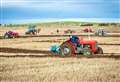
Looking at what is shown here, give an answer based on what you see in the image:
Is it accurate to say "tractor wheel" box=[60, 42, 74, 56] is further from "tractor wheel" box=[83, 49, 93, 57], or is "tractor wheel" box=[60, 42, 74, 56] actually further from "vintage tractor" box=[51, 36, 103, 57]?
"tractor wheel" box=[83, 49, 93, 57]

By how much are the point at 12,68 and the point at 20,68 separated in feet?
1.38

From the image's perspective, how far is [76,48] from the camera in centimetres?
2895

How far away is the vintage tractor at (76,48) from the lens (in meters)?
28.7

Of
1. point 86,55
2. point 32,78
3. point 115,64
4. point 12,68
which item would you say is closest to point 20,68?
point 12,68

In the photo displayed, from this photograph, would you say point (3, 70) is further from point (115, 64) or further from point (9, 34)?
point (9, 34)

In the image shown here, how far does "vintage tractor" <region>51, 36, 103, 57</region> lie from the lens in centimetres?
2866

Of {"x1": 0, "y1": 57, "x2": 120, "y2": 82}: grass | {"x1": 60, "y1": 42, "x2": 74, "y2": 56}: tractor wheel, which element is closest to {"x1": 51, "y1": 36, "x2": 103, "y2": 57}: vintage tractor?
{"x1": 60, "y1": 42, "x2": 74, "y2": 56}: tractor wheel

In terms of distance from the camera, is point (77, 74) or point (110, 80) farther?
point (77, 74)

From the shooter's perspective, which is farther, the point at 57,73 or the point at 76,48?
the point at 76,48

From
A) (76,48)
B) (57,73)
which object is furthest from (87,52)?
(57,73)

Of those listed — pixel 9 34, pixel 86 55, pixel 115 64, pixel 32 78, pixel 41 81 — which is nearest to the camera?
pixel 41 81

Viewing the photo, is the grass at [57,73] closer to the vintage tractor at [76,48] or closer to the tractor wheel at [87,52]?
the vintage tractor at [76,48]

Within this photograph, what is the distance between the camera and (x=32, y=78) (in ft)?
53.9

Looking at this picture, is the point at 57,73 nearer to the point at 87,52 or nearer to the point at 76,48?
the point at 76,48
